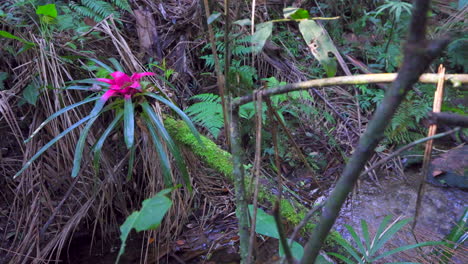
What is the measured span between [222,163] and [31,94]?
1186mm

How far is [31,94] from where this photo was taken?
1.88 m

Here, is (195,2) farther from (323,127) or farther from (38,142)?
(38,142)

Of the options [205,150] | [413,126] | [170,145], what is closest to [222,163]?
[205,150]

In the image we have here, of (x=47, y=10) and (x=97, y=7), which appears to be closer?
(x=47, y=10)

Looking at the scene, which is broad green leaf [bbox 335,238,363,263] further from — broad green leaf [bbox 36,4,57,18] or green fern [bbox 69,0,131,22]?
green fern [bbox 69,0,131,22]

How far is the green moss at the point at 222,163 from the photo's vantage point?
4.94 ft

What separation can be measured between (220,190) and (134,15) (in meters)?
1.69

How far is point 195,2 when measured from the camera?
9.91ft

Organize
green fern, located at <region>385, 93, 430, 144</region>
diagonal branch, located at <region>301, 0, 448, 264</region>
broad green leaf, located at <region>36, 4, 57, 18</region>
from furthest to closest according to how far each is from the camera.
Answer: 1. green fern, located at <region>385, 93, 430, 144</region>
2. broad green leaf, located at <region>36, 4, 57, 18</region>
3. diagonal branch, located at <region>301, 0, 448, 264</region>

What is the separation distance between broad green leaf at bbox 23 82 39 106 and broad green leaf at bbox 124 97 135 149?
2.19 ft

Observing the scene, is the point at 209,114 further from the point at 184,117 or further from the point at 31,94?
the point at 31,94

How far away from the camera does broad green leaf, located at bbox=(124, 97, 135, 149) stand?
143 cm

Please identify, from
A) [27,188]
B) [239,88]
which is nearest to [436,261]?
[239,88]

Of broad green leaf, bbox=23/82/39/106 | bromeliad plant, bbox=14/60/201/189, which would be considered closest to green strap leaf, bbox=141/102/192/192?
bromeliad plant, bbox=14/60/201/189
